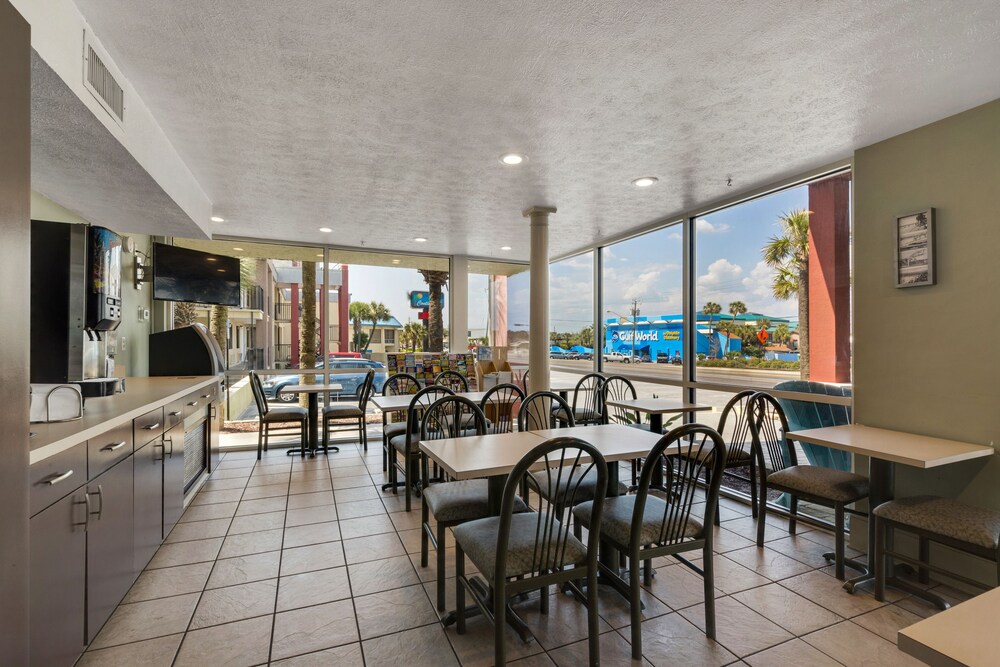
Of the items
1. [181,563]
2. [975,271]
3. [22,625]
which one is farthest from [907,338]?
[181,563]

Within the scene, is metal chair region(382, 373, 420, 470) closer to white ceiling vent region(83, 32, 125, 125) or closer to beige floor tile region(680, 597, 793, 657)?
beige floor tile region(680, 597, 793, 657)

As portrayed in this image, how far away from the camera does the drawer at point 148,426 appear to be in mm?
2492

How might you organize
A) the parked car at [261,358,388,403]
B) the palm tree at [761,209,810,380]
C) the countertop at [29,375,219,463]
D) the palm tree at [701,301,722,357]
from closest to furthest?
the countertop at [29,375,219,463] < the palm tree at [761,209,810,380] < the palm tree at [701,301,722,357] < the parked car at [261,358,388,403]

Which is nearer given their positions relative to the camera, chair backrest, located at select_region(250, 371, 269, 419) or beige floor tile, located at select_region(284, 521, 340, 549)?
Result: beige floor tile, located at select_region(284, 521, 340, 549)

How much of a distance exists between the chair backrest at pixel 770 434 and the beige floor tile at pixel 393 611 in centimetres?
239

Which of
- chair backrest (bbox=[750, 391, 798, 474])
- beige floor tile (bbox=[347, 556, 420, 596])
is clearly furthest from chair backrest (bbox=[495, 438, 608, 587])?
chair backrest (bbox=[750, 391, 798, 474])

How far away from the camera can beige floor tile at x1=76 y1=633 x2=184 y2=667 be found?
1982 mm

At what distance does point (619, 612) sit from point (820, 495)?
1407 mm

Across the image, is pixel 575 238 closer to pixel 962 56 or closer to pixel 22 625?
pixel 962 56

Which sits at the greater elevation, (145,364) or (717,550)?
(145,364)

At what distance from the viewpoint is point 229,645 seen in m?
2.11

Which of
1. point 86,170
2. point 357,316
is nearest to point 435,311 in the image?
point 357,316

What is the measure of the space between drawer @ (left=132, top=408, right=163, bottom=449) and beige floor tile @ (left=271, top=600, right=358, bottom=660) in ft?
3.89

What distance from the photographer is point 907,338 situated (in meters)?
2.94
